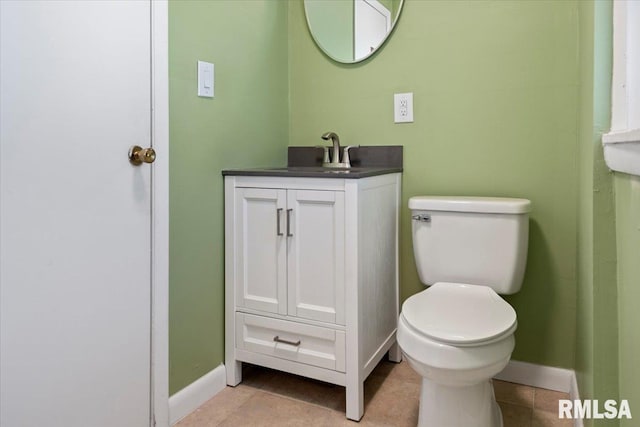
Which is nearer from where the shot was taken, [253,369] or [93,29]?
[93,29]

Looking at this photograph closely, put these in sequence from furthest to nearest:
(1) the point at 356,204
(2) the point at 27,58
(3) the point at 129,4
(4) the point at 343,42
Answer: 1. (4) the point at 343,42
2. (1) the point at 356,204
3. (3) the point at 129,4
4. (2) the point at 27,58

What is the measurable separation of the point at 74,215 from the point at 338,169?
1.02 meters

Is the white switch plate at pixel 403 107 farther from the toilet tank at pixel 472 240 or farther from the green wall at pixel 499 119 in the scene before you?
the toilet tank at pixel 472 240

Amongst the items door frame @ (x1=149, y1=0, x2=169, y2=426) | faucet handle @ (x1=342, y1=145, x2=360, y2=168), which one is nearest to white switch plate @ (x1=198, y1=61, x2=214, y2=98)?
door frame @ (x1=149, y1=0, x2=169, y2=426)

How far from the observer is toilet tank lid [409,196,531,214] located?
61.3 inches

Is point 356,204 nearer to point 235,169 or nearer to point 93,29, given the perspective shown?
point 235,169

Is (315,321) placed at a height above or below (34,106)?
below

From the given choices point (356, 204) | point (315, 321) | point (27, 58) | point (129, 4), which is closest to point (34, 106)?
point (27, 58)

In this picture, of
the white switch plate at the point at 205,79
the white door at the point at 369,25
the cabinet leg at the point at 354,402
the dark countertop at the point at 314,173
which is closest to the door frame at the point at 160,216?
the white switch plate at the point at 205,79

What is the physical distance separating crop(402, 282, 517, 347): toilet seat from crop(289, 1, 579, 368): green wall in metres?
0.38

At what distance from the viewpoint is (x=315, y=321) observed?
1584 mm

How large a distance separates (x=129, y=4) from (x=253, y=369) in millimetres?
1436

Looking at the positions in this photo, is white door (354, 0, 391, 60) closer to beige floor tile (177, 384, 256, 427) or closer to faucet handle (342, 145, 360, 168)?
faucet handle (342, 145, 360, 168)

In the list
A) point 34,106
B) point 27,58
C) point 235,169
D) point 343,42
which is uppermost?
point 343,42
